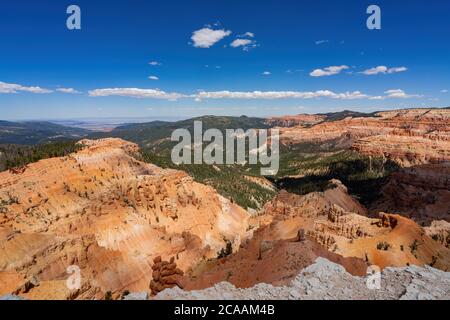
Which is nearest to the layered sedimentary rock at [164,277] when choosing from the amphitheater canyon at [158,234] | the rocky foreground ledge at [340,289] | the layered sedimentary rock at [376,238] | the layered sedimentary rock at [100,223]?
the amphitheater canyon at [158,234]

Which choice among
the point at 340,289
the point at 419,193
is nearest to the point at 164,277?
the point at 340,289

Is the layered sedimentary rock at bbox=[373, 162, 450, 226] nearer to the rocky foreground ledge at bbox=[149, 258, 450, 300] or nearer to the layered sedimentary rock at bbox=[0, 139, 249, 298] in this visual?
the layered sedimentary rock at bbox=[0, 139, 249, 298]

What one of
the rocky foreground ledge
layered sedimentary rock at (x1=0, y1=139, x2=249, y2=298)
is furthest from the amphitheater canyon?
the rocky foreground ledge

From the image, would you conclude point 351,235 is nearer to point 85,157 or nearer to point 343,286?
point 343,286

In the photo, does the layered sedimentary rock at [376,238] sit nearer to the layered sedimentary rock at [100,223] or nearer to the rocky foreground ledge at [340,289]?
the rocky foreground ledge at [340,289]

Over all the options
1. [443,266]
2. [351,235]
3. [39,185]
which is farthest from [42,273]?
[443,266]

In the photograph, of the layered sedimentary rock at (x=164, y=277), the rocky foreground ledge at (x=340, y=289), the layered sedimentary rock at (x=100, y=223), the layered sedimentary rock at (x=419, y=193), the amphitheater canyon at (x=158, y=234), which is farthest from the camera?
the layered sedimentary rock at (x=419, y=193)
